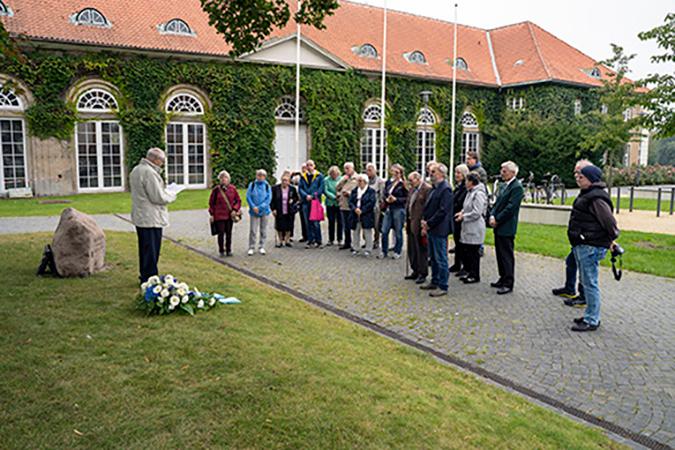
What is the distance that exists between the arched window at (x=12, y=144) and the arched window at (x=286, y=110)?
38.2 feet

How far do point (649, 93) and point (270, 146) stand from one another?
1895 centimetres

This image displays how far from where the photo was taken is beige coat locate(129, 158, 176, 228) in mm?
7312

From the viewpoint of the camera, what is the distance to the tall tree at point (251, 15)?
9078 mm

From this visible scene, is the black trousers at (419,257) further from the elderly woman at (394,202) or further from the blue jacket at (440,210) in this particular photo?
the elderly woman at (394,202)

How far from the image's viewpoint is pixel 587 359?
588cm

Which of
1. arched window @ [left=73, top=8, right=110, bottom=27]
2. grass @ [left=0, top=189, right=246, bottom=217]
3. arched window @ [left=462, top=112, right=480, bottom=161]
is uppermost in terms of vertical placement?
arched window @ [left=73, top=8, right=110, bottom=27]

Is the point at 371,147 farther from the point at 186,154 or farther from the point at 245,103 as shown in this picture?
the point at 186,154

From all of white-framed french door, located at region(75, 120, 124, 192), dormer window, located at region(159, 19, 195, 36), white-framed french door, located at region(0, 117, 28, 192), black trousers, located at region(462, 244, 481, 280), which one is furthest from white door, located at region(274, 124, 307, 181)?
black trousers, located at region(462, 244, 481, 280)

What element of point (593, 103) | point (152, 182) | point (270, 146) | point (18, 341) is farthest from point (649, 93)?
point (593, 103)

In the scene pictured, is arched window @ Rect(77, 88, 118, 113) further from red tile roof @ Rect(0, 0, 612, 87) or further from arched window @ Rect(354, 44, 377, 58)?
arched window @ Rect(354, 44, 377, 58)

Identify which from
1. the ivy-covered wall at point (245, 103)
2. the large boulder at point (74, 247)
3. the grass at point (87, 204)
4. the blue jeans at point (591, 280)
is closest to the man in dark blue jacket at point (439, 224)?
the blue jeans at point (591, 280)

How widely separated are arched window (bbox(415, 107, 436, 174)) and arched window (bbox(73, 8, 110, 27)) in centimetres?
1816

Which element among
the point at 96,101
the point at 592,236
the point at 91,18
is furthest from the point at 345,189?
the point at 91,18

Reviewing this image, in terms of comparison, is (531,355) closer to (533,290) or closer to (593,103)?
(533,290)
